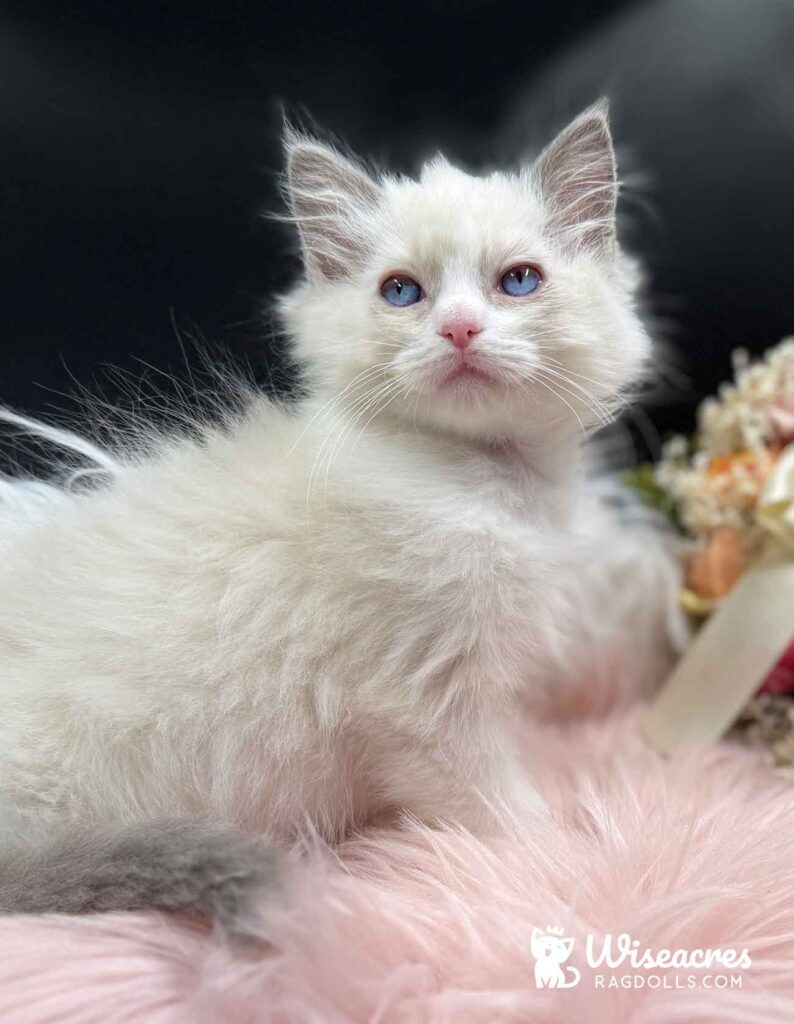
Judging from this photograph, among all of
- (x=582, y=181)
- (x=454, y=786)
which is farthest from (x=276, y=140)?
(x=454, y=786)

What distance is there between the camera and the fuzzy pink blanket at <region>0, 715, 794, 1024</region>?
0.61 metres

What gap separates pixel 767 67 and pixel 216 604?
1179 mm

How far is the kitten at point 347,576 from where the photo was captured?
760 millimetres

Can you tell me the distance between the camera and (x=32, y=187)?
43.3 inches

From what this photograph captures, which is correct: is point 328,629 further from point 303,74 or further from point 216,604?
point 303,74

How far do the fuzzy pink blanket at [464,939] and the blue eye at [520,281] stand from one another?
489 millimetres

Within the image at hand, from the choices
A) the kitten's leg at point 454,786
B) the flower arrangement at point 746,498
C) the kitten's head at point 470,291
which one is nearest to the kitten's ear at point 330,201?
the kitten's head at point 470,291

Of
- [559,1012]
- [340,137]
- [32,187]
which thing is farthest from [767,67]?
[559,1012]

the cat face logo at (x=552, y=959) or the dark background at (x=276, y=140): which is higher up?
the dark background at (x=276, y=140)

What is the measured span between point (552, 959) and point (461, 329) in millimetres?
496

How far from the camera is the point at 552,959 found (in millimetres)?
638

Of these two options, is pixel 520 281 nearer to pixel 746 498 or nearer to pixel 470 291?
pixel 470 291

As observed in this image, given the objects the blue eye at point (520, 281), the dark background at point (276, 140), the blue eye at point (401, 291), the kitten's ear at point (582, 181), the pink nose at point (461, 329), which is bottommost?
the pink nose at point (461, 329)

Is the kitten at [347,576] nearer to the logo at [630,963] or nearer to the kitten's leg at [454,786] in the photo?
the kitten's leg at [454,786]
